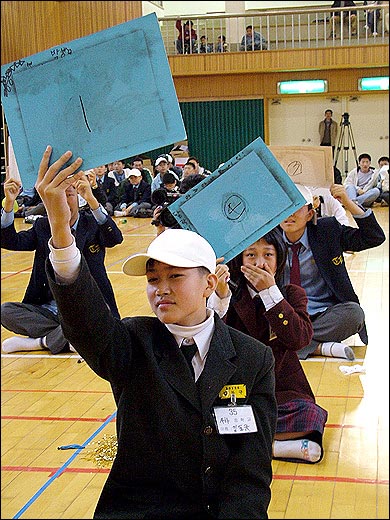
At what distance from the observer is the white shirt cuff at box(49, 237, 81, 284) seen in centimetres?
154

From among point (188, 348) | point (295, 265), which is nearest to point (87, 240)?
point (295, 265)

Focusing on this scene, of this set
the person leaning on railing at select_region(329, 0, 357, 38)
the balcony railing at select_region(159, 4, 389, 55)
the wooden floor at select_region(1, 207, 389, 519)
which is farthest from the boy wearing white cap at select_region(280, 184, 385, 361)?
the person leaning on railing at select_region(329, 0, 357, 38)

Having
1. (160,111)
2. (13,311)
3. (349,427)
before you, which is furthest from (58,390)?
(160,111)

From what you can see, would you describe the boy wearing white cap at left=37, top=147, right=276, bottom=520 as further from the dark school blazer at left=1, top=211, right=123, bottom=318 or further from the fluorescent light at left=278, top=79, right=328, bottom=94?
the fluorescent light at left=278, top=79, right=328, bottom=94

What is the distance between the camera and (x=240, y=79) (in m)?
16.4

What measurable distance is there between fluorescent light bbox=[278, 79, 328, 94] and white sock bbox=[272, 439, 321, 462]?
13708 mm

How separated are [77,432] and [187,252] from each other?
6.04 ft

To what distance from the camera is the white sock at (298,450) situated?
3016mm

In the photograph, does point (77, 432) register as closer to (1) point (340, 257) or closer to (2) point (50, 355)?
(2) point (50, 355)

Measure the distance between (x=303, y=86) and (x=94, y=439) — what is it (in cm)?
1378

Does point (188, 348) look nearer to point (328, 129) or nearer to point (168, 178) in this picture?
point (168, 178)

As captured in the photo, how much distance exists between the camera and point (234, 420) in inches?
66.6

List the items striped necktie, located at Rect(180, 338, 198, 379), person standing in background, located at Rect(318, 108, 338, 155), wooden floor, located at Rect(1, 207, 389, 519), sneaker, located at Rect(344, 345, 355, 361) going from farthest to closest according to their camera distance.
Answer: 1. person standing in background, located at Rect(318, 108, 338, 155)
2. sneaker, located at Rect(344, 345, 355, 361)
3. wooden floor, located at Rect(1, 207, 389, 519)
4. striped necktie, located at Rect(180, 338, 198, 379)

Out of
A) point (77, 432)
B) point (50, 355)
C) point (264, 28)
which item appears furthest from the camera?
point (264, 28)
